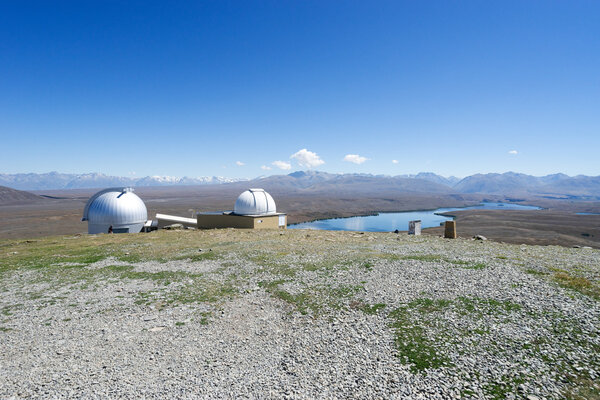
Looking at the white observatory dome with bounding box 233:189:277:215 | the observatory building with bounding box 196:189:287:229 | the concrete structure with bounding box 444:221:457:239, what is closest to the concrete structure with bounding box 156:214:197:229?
the observatory building with bounding box 196:189:287:229

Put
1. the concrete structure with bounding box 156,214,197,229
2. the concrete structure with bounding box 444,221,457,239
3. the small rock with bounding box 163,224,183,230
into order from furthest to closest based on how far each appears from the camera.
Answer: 1. the concrete structure with bounding box 156,214,197,229
2. the small rock with bounding box 163,224,183,230
3. the concrete structure with bounding box 444,221,457,239

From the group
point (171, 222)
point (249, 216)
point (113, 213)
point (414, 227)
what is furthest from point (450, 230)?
point (113, 213)

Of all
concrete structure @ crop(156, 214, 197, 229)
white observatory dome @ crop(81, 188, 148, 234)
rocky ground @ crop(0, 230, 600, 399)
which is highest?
white observatory dome @ crop(81, 188, 148, 234)

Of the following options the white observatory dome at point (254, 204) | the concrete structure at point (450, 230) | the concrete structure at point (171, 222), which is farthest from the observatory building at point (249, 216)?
the concrete structure at point (450, 230)

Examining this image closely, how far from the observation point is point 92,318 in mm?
12719

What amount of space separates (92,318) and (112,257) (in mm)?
12343

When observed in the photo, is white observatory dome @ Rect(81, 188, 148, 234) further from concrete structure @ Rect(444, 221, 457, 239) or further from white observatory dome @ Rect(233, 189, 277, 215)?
concrete structure @ Rect(444, 221, 457, 239)

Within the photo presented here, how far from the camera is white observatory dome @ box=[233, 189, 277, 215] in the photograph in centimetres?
→ 4259

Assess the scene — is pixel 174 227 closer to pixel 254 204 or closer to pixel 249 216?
pixel 249 216

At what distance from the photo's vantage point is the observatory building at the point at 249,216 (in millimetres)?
40969

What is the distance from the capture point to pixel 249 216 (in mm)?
41031

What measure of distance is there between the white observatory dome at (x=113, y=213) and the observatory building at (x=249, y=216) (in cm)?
825

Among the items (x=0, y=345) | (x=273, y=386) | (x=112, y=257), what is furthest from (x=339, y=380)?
(x=112, y=257)

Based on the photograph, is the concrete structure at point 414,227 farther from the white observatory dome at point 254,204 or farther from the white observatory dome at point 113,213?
the white observatory dome at point 113,213
